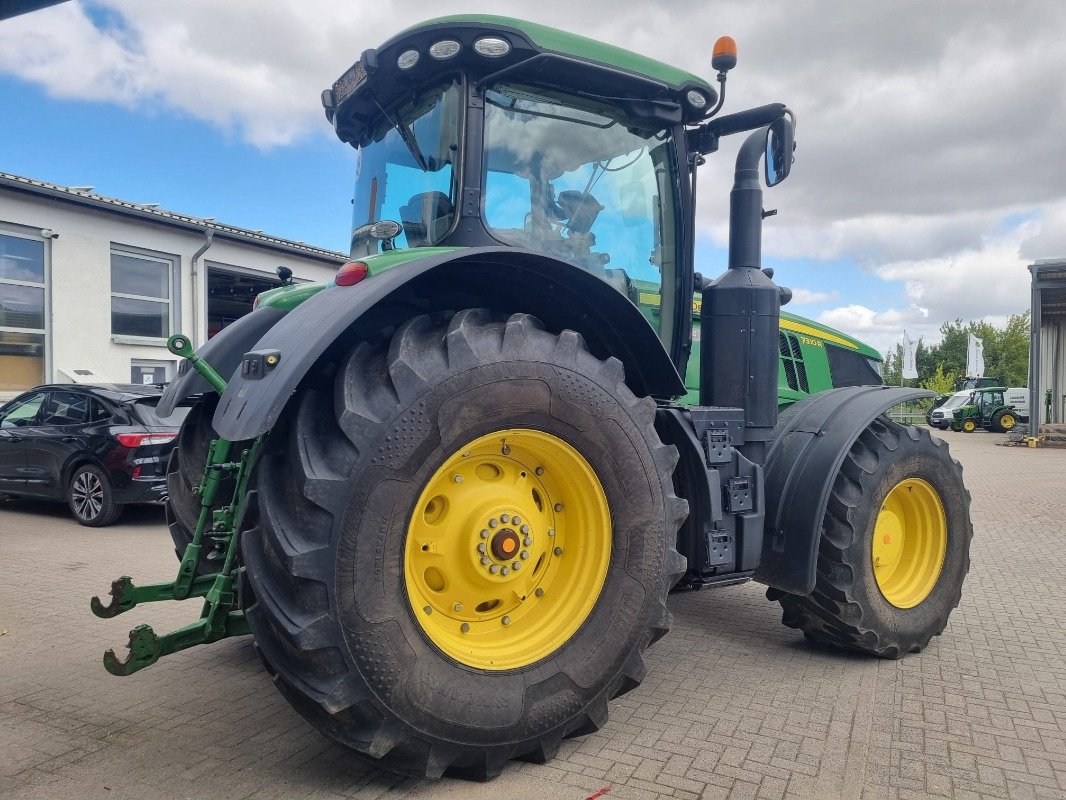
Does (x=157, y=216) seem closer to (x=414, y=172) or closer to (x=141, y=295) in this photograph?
(x=141, y=295)

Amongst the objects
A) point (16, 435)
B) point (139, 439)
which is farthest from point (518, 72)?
point (16, 435)

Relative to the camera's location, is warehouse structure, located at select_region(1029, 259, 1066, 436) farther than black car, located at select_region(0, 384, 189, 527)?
Yes

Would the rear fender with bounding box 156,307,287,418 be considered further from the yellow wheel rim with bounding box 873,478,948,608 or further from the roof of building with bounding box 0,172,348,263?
the roof of building with bounding box 0,172,348,263

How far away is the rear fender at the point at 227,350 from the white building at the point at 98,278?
34.0ft

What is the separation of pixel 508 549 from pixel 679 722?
46.1 inches

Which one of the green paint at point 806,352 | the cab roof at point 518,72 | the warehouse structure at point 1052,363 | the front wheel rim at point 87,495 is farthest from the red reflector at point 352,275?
the warehouse structure at point 1052,363

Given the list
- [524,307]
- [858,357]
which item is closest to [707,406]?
[524,307]

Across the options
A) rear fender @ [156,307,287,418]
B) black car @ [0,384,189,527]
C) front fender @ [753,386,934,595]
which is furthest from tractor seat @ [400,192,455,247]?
black car @ [0,384,189,527]

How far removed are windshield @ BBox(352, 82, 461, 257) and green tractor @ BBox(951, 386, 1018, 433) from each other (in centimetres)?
3196

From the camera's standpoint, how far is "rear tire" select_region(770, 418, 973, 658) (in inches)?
154

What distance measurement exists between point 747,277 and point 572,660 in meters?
2.08

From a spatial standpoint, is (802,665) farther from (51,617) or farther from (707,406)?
(51,617)

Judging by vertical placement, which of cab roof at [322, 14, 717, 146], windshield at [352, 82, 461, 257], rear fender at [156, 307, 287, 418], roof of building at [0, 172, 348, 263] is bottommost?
rear fender at [156, 307, 287, 418]

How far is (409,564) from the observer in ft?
8.87
